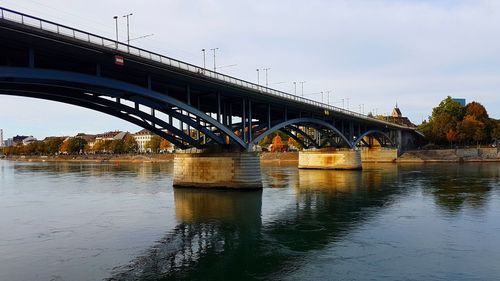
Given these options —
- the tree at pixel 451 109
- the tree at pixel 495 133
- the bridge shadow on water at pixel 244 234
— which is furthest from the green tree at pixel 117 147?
the bridge shadow on water at pixel 244 234

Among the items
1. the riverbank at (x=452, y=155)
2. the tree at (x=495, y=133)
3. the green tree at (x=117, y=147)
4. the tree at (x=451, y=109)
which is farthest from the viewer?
the green tree at (x=117, y=147)

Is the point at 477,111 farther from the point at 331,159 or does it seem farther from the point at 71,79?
the point at 71,79

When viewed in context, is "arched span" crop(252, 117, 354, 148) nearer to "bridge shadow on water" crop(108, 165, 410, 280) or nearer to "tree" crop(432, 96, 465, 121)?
"bridge shadow on water" crop(108, 165, 410, 280)

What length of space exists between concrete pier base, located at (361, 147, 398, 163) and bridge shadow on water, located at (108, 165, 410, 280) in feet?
229

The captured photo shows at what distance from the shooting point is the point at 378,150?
376 ft

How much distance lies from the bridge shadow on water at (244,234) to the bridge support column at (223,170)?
5.44ft

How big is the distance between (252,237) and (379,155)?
309 ft

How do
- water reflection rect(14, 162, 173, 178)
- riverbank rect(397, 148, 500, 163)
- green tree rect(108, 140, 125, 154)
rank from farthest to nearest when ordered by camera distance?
1. green tree rect(108, 140, 125, 154)
2. riverbank rect(397, 148, 500, 163)
3. water reflection rect(14, 162, 173, 178)

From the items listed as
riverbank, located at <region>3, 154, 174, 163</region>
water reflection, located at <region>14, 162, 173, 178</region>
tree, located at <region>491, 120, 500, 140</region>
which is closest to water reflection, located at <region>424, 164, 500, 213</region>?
water reflection, located at <region>14, 162, 173, 178</region>

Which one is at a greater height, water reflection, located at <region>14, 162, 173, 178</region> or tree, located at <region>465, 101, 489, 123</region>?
tree, located at <region>465, 101, 489, 123</region>

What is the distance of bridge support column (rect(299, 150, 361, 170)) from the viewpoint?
3300 inches

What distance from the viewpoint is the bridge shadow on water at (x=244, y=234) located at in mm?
19047

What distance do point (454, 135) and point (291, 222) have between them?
335 feet

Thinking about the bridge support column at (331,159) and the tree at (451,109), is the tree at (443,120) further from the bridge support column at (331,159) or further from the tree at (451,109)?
the bridge support column at (331,159)
